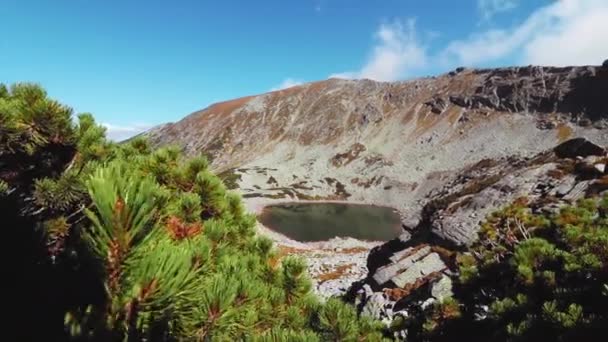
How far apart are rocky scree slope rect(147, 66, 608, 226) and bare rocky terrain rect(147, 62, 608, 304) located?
0.46 m

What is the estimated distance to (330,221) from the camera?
80.1 m

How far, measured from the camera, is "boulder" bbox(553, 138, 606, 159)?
26900 mm

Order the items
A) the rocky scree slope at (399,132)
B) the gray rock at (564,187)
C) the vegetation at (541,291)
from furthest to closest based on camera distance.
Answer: the rocky scree slope at (399,132) → the gray rock at (564,187) → the vegetation at (541,291)

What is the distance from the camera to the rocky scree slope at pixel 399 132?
364 ft

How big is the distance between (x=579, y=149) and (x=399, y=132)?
115m

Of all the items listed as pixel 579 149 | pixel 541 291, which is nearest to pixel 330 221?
pixel 579 149

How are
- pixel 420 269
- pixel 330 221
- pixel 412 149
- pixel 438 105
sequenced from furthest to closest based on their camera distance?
1. pixel 438 105
2. pixel 412 149
3. pixel 330 221
4. pixel 420 269

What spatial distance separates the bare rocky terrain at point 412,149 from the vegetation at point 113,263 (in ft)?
55.1

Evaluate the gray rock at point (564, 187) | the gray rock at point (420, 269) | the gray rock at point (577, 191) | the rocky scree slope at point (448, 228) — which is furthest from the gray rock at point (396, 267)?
the gray rock at point (564, 187)

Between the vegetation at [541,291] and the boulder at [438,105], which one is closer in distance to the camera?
the vegetation at [541,291]

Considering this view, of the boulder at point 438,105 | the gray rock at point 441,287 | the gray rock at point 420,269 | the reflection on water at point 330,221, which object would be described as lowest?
the reflection on water at point 330,221

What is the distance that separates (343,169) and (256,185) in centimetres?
3013

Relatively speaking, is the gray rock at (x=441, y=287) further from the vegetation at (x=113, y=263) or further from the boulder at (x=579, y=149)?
the boulder at (x=579, y=149)

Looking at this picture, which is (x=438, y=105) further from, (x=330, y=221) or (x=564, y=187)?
(x=564, y=187)
